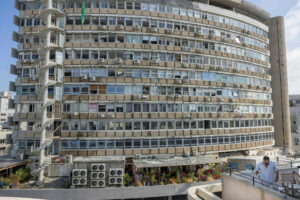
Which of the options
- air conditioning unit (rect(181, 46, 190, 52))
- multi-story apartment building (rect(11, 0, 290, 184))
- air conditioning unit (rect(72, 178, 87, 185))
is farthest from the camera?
air conditioning unit (rect(181, 46, 190, 52))

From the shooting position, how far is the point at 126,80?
26.1 meters

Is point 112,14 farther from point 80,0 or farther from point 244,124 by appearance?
point 244,124

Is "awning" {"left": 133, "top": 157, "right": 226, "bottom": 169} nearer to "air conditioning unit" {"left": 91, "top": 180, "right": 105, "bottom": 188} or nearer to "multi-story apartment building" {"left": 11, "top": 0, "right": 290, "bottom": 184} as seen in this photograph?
"multi-story apartment building" {"left": 11, "top": 0, "right": 290, "bottom": 184}

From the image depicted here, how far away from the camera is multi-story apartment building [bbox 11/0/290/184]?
81.9 feet

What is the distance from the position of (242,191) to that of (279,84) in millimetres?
38248

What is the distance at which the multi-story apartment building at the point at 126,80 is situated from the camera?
25.0m

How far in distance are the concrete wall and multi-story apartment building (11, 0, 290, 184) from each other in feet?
52.7

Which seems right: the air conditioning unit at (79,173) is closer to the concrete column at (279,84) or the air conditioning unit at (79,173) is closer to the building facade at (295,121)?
the concrete column at (279,84)

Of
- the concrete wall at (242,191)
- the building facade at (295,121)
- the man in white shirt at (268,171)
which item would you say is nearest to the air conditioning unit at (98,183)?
the concrete wall at (242,191)

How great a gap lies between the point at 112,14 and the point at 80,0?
4422 millimetres

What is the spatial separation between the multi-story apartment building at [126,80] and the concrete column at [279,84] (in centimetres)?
1321

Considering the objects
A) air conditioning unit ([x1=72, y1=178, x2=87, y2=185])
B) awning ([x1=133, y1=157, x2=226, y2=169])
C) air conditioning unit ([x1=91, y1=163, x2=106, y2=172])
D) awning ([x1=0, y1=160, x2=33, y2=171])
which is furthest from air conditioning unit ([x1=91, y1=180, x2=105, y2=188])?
awning ([x1=0, y1=160, x2=33, y2=171])

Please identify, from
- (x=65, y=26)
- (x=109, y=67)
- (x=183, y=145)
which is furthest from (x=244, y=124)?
(x=65, y=26)

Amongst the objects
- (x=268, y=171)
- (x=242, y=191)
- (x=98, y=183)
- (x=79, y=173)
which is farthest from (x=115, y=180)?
(x=268, y=171)
